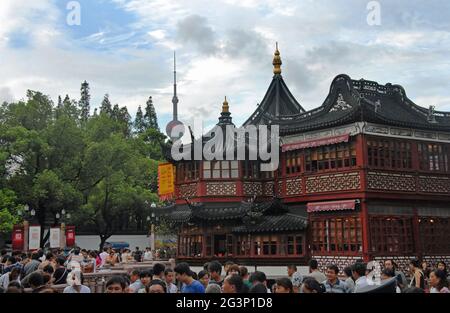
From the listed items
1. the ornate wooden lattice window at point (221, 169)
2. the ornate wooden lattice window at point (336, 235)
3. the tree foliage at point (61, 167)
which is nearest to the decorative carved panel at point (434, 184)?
the ornate wooden lattice window at point (336, 235)

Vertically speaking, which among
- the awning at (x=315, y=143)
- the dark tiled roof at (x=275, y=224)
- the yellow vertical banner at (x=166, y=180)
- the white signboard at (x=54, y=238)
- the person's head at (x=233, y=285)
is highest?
the awning at (x=315, y=143)

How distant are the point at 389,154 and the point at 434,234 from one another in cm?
510

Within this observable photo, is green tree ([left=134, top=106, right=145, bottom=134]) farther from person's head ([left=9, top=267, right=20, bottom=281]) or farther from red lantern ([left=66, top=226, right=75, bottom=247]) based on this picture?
person's head ([left=9, top=267, right=20, bottom=281])

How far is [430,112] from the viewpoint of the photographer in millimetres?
30328

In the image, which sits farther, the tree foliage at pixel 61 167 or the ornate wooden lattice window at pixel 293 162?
the tree foliage at pixel 61 167

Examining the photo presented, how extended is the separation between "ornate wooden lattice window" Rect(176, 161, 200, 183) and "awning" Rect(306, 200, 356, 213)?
7260mm

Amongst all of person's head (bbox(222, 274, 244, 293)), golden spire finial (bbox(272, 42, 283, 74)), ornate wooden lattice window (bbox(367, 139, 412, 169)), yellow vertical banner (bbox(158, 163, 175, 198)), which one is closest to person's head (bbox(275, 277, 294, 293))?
person's head (bbox(222, 274, 244, 293))

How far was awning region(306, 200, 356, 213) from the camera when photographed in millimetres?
26969

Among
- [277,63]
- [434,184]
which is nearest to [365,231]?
[434,184]

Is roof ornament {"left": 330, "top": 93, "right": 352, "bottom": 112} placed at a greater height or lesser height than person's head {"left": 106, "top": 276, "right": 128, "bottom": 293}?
greater

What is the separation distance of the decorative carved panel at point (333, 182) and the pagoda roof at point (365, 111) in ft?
8.64

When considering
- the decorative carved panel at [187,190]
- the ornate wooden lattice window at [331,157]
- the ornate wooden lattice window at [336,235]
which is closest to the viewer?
the ornate wooden lattice window at [336,235]

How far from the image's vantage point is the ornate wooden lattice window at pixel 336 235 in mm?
27109

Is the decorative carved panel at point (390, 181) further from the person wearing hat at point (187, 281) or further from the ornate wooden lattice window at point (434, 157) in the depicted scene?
the person wearing hat at point (187, 281)
